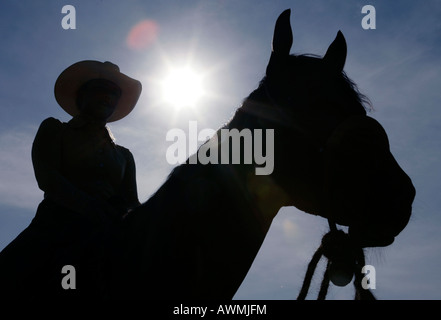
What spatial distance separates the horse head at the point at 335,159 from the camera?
348 cm

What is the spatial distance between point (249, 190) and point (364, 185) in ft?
2.95

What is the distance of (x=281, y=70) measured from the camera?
156 inches

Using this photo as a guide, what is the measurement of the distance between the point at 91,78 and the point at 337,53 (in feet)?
10.6

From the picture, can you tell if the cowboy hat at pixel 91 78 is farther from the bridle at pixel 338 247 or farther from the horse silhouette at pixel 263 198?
the bridle at pixel 338 247

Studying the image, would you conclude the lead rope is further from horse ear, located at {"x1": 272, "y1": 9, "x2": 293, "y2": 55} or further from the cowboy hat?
the cowboy hat

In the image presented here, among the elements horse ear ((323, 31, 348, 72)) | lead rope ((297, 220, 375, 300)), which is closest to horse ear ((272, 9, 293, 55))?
horse ear ((323, 31, 348, 72))

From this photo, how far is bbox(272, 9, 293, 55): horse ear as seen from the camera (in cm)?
377

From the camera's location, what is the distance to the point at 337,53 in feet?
13.4

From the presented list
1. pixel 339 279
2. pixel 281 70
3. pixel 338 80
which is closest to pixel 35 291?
pixel 339 279

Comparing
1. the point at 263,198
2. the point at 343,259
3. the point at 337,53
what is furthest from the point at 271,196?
the point at 337,53

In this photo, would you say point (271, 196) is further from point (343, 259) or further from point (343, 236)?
point (343, 259)

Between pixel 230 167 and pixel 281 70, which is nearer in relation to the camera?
pixel 230 167

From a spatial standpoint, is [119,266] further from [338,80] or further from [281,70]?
[338,80]

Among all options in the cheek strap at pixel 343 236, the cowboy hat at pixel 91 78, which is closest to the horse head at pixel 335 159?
the cheek strap at pixel 343 236
